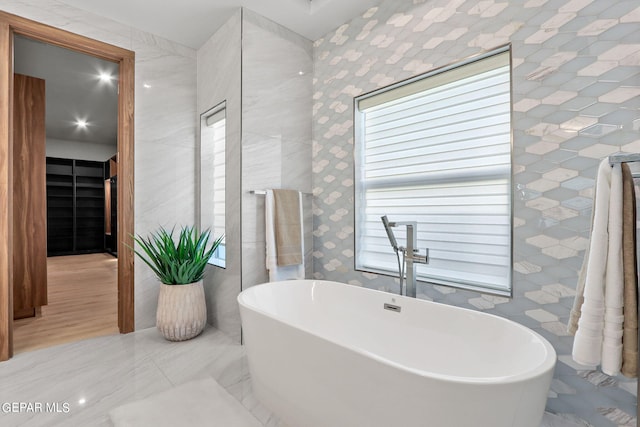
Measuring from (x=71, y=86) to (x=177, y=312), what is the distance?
378 centimetres

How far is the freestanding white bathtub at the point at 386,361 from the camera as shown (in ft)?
3.35

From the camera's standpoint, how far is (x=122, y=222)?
2754 millimetres

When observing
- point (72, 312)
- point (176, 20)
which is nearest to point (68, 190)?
point (72, 312)

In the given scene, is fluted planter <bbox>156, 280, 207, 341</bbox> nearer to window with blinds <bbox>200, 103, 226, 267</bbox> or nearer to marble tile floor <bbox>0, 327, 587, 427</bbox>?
marble tile floor <bbox>0, 327, 587, 427</bbox>

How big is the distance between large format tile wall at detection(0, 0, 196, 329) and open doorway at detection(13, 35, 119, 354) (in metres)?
0.31

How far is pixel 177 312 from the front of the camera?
8.27 ft

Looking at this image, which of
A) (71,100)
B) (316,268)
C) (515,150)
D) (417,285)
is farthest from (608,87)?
(71,100)

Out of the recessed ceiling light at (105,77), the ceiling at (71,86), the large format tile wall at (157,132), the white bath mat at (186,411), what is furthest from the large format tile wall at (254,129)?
the recessed ceiling light at (105,77)

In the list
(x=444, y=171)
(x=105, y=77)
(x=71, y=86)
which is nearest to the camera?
(x=444, y=171)

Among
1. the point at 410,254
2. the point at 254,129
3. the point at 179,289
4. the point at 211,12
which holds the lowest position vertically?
the point at 179,289

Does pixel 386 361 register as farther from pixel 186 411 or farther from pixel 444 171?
pixel 444 171

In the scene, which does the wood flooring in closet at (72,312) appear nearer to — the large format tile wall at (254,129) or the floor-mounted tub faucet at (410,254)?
the large format tile wall at (254,129)

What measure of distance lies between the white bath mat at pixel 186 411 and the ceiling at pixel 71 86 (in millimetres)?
3265

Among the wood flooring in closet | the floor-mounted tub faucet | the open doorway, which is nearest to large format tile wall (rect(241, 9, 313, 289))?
the floor-mounted tub faucet
